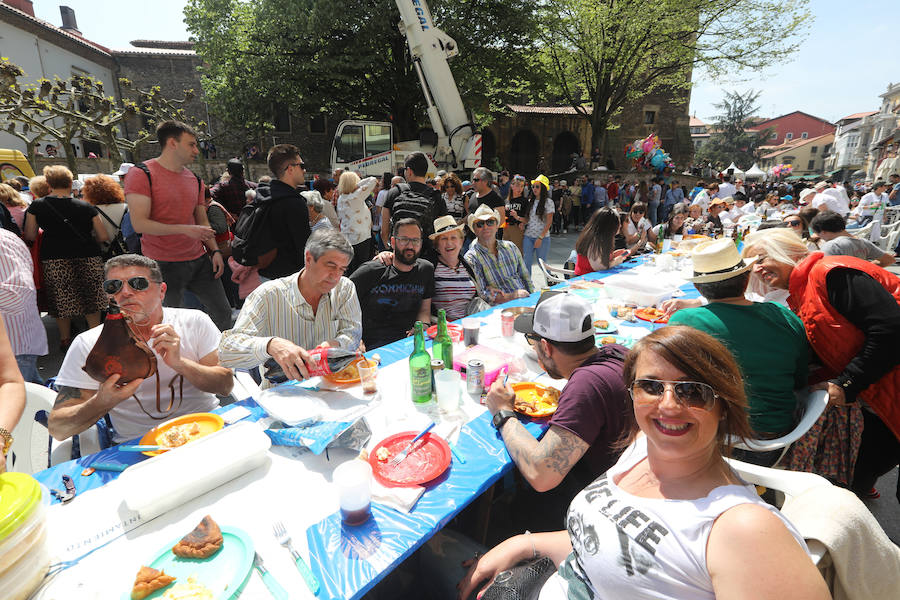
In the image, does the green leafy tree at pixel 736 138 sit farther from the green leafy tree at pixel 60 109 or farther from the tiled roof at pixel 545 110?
the green leafy tree at pixel 60 109

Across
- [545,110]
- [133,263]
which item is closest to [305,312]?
[133,263]

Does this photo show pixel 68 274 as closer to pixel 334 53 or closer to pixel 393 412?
pixel 393 412

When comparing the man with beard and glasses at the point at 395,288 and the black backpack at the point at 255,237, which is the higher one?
the black backpack at the point at 255,237

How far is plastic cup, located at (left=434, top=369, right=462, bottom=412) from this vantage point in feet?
6.40

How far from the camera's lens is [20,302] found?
2523mm

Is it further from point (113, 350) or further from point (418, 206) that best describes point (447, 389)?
point (418, 206)

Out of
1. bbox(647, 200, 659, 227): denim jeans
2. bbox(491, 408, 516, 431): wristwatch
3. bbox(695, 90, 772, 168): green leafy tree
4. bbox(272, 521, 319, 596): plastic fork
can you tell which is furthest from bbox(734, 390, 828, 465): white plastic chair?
bbox(695, 90, 772, 168): green leafy tree

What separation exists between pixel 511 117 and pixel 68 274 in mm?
22836

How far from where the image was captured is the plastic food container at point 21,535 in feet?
3.13

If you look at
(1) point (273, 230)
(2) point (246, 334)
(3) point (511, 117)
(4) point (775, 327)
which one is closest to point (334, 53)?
(3) point (511, 117)

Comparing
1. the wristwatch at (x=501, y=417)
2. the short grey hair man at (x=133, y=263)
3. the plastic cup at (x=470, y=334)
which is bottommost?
the wristwatch at (x=501, y=417)

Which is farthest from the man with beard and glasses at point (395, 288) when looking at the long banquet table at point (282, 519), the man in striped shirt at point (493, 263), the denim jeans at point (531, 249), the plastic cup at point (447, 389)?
the denim jeans at point (531, 249)

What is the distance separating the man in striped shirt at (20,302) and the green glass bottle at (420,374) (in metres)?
2.45

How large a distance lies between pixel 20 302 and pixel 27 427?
0.99m
